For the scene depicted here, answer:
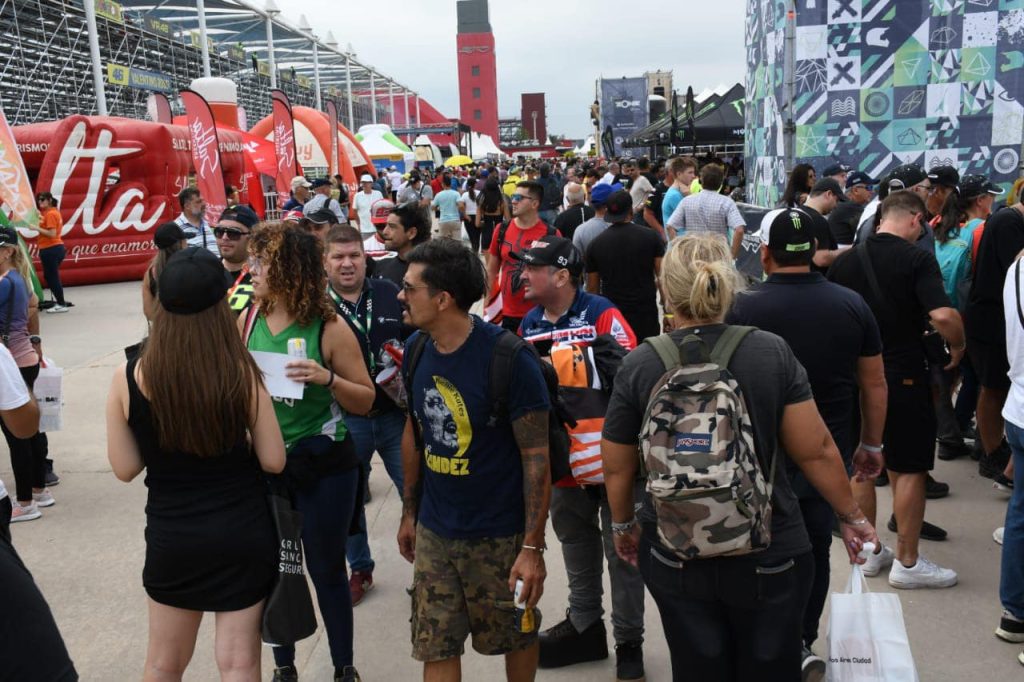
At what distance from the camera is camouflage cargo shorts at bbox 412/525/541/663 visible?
273 centimetres

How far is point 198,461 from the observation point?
95.7 inches

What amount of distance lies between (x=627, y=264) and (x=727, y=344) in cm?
413

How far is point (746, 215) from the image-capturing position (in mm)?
10008

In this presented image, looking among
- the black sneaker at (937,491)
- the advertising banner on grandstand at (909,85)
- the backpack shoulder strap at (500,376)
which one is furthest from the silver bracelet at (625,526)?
the advertising banner on grandstand at (909,85)

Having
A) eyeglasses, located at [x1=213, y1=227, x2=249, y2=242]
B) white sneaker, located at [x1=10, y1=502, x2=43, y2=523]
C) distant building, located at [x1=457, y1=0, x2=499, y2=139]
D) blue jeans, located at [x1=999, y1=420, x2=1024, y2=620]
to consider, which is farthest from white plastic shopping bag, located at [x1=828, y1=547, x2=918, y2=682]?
distant building, located at [x1=457, y1=0, x2=499, y2=139]

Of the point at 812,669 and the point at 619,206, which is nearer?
the point at 812,669

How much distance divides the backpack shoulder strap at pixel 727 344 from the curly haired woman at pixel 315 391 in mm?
1407

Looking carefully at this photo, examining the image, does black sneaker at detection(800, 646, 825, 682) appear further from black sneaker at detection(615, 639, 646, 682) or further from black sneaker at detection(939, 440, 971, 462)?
black sneaker at detection(939, 440, 971, 462)

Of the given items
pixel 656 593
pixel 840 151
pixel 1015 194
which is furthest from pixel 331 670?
pixel 840 151

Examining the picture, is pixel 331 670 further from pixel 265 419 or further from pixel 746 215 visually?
pixel 746 215

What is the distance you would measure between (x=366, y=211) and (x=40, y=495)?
32.3 ft

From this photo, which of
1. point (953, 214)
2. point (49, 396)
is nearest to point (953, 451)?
point (953, 214)

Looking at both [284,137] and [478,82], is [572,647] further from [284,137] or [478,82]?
[478,82]

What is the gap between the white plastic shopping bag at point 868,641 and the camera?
247 cm
